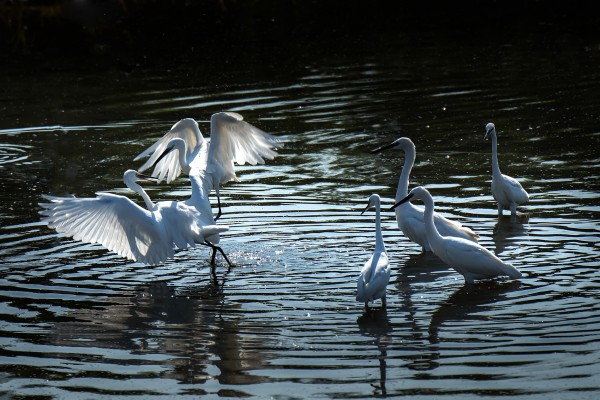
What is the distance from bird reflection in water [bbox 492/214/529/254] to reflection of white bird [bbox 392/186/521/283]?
117cm

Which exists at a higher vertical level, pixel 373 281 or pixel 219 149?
pixel 219 149

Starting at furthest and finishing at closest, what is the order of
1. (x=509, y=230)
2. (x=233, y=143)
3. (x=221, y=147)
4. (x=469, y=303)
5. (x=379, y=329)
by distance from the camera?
(x=233, y=143) < (x=221, y=147) < (x=509, y=230) < (x=469, y=303) < (x=379, y=329)

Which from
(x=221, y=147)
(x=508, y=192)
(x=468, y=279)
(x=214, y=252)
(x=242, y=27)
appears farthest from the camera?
(x=242, y=27)

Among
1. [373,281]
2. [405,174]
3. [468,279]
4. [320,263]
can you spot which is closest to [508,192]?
[405,174]

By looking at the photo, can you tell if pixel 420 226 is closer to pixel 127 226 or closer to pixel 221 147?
pixel 221 147

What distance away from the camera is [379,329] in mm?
9125

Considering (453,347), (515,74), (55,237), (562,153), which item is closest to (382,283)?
(453,347)

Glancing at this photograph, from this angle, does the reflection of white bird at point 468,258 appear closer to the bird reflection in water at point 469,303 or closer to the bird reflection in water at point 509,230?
the bird reflection in water at point 469,303

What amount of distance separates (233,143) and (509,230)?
3.56 metres

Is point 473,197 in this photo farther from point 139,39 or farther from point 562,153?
point 139,39

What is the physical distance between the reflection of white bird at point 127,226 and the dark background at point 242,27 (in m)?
16.0

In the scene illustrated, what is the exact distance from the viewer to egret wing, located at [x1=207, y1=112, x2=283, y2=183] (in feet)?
42.1

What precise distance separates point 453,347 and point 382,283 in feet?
3.68

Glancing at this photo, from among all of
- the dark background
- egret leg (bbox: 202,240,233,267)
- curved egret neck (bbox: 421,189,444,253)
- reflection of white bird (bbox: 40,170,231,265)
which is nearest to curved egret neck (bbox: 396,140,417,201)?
curved egret neck (bbox: 421,189,444,253)
